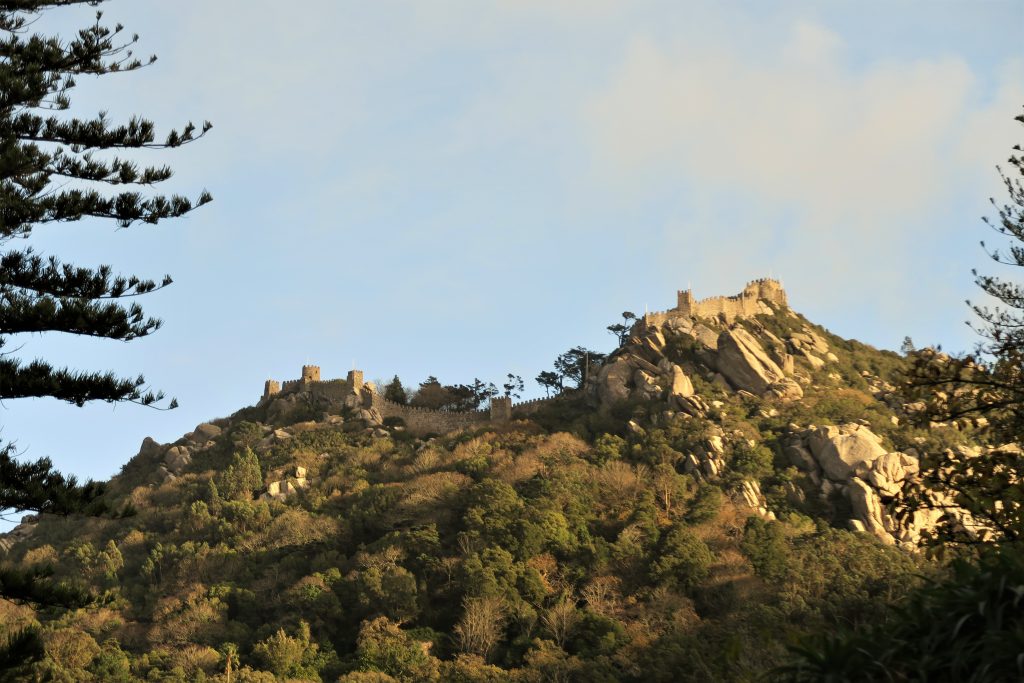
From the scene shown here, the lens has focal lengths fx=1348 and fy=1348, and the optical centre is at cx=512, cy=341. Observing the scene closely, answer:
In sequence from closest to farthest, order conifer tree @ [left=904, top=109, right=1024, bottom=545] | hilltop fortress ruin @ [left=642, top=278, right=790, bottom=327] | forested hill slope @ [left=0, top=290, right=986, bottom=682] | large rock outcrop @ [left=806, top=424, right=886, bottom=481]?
conifer tree @ [left=904, top=109, right=1024, bottom=545] → forested hill slope @ [left=0, top=290, right=986, bottom=682] → large rock outcrop @ [left=806, top=424, right=886, bottom=481] → hilltop fortress ruin @ [left=642, top=278, right=790, bottom=327]

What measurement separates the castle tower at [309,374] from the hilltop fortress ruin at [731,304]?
18.3 metres

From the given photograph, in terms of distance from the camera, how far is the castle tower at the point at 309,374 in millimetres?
73375

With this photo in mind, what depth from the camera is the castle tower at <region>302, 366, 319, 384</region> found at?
73375 millimetres

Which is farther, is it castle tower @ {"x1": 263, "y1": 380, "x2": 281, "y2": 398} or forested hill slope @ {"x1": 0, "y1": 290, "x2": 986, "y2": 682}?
castle tower @ {"x1": 263, "y1": 380, "x2": 281, "y2": 398}

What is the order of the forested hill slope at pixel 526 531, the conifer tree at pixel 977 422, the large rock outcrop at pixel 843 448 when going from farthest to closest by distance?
the large rock outcrop at pixel 843 448 → the forested hill slope at pixel 526 531 → the conifer tree at pixel 977 422

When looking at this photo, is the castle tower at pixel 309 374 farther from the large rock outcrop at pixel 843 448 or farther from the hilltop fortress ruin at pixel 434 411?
the large rock outcrop at pixel 843 448


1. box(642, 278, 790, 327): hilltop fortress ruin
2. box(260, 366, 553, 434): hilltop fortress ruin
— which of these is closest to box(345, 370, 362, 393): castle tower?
box(260, 366, 553, 434): hilltop fortress ruin

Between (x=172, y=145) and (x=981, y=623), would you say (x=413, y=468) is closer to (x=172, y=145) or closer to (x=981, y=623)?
(x=172, y=145)

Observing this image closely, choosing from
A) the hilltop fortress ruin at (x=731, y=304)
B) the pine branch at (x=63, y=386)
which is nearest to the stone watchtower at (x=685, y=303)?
the hilltop fortress ruin at (x=731, y=304)

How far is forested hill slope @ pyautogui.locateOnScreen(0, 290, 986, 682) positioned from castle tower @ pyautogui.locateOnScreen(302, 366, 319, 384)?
0.55 metres

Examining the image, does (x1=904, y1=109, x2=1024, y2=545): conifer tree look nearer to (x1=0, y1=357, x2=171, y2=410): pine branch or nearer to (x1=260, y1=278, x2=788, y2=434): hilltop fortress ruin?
(x1=0, y1=357, x2=171, y2=410): pine branch

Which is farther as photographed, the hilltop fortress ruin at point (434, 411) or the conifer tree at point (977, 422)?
the hilltop fortress ruin at point (434, 411)

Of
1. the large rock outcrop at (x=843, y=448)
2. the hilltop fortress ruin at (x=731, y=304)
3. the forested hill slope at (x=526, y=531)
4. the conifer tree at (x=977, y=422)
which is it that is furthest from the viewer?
the hilltop fortress ruin at (x=731, y=304)

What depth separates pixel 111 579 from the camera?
2281 inches
